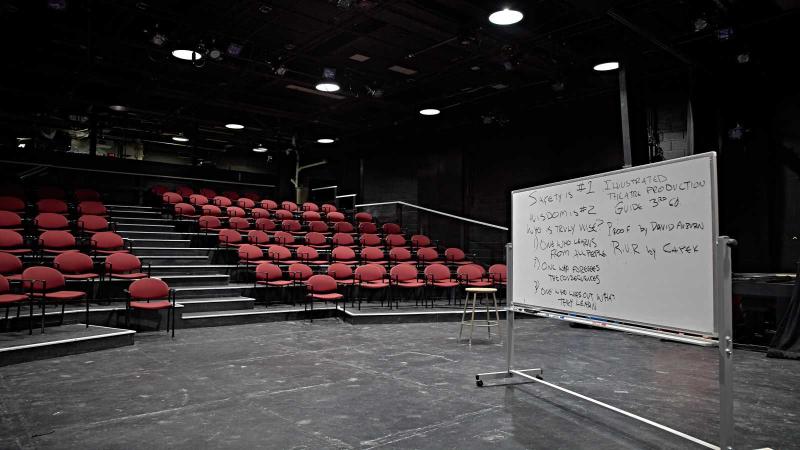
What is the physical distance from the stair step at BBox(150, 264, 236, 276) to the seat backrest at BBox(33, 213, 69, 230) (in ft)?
5.00

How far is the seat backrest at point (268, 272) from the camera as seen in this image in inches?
278

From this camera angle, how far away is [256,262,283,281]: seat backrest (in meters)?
7.07

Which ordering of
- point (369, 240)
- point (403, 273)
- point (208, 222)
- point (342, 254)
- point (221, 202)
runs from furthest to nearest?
point (221, 202)
point (369, 240)
point (208, 222)
point (342, 254)
point (403, 273)

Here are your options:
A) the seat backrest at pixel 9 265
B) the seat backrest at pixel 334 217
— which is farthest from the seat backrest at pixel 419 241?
the seat backrest at pixel 9 265

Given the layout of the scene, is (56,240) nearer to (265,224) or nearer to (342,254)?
(265,224)

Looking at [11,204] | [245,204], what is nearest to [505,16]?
[245,204]

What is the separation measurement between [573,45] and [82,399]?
25.7ft

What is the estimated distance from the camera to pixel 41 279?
199 inches

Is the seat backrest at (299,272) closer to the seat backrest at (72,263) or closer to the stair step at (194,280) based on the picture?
the stair step at (194,280)

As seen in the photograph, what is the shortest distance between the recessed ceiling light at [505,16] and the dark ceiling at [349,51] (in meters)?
0.37

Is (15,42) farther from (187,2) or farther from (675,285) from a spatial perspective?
(675,285)

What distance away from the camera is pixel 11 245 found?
6172mm

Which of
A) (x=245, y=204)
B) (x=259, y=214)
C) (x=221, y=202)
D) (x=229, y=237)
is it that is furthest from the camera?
(x=245, y=204)

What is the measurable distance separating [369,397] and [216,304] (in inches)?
160
